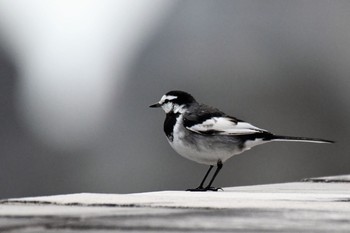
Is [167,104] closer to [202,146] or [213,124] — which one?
[213,124]

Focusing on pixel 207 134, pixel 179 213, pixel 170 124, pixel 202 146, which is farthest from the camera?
pixel 170 124

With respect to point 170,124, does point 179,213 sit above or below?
above

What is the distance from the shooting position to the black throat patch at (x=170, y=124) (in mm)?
11234

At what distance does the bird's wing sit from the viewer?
11219 millimetres

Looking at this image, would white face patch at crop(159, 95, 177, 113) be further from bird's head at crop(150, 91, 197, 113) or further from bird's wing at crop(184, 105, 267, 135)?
bird's wing at crop(184, 105, 267, 135)

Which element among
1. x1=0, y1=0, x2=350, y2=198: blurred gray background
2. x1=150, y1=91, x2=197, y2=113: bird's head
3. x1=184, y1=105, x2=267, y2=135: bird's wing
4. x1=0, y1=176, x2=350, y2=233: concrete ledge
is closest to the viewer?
x1=0, y1=176, x2=350, y2=233: concrete ledge

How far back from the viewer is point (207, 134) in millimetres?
11234

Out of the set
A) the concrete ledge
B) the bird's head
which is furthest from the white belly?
the concrete ledge

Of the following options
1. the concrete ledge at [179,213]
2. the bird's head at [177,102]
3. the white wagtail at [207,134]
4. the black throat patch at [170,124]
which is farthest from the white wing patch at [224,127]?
the concrete ledge at [179,213]

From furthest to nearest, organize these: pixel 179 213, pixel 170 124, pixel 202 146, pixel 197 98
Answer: pixel 197 98, pixel 170 124, pixel 202 146, pixel 179 213

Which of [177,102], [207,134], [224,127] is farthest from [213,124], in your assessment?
[177,102]

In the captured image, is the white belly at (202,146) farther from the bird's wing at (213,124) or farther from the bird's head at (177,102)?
the bird's head at (177,102)

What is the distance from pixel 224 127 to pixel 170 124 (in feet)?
1.28

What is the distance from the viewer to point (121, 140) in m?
59.5
